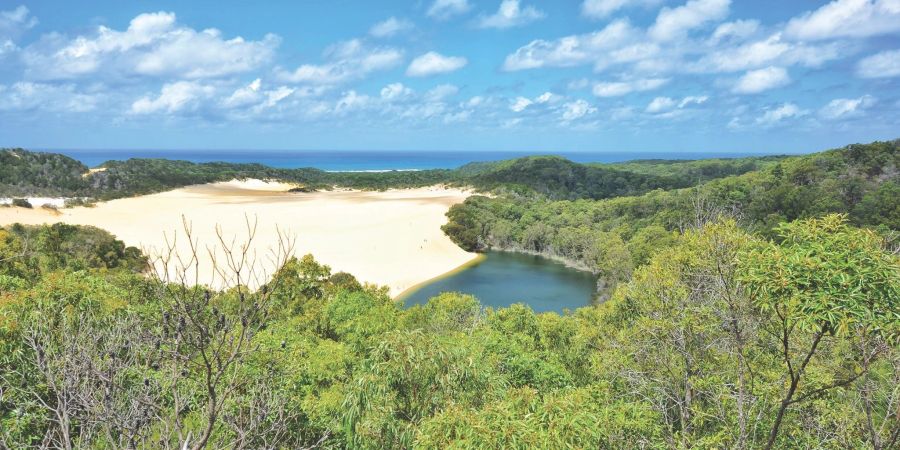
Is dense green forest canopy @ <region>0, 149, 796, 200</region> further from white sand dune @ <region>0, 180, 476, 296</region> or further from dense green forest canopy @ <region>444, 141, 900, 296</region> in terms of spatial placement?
dense green forest canopy @ <region>444, 141, 900, 296</region>

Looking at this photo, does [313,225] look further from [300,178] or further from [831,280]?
[831,280]

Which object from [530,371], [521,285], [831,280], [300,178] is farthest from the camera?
[300,178]

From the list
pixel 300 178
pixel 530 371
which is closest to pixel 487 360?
pixel 530 371

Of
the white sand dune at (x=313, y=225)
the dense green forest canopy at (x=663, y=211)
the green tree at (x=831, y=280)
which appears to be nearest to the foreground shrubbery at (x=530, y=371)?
the green tree at (x=831, y=280)

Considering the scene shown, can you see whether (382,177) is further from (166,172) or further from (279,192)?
(166,172)

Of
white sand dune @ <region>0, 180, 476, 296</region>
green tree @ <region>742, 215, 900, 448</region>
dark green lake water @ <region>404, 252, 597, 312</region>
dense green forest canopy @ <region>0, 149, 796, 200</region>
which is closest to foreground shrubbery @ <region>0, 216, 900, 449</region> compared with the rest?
green tree @ <region>742, 215, 900, 448</region>

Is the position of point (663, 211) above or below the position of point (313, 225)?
above

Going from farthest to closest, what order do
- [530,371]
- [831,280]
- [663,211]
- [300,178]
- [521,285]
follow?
[300,178] < [663,211] < [521,285] < [530,371] < [831,280]
